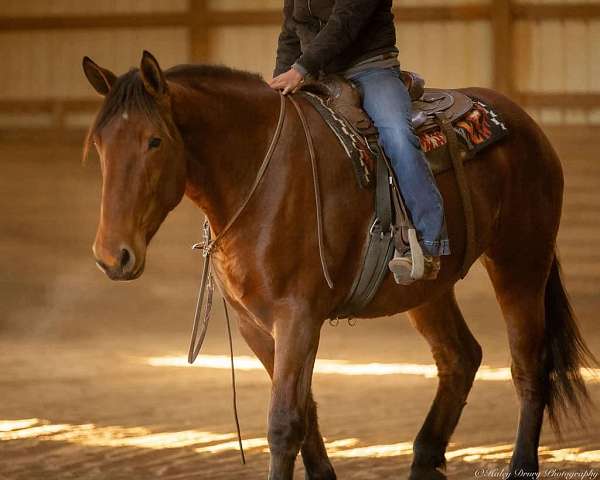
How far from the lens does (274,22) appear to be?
10250 millimetres

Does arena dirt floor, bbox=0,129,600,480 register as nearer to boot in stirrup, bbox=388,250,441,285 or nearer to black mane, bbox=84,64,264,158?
boot in stirrup, bbox=388,250,441,285

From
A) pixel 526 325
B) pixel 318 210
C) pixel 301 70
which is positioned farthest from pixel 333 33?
pixel 526 325

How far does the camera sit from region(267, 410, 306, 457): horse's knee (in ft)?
11.4

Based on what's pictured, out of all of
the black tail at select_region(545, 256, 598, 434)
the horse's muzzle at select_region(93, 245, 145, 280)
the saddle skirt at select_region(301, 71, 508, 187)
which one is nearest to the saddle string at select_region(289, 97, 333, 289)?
the saddle skirt at select_region(301, 71, 508, 187)

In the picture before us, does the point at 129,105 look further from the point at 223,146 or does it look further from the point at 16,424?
the point at 16,424

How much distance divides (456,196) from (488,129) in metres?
0.38

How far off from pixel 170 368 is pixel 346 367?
1.10 metres

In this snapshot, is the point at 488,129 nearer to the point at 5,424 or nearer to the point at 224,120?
the point at 224,120

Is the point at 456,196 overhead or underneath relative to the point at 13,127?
overhead

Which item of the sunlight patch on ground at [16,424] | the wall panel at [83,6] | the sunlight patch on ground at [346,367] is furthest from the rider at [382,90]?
the wall panel at [83,6]

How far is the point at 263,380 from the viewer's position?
263 inches

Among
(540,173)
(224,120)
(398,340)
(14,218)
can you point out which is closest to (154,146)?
(224,120)

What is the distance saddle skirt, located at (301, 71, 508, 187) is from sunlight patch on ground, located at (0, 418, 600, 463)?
134 cm

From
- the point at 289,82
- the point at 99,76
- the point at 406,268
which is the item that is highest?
the point at 99,76
